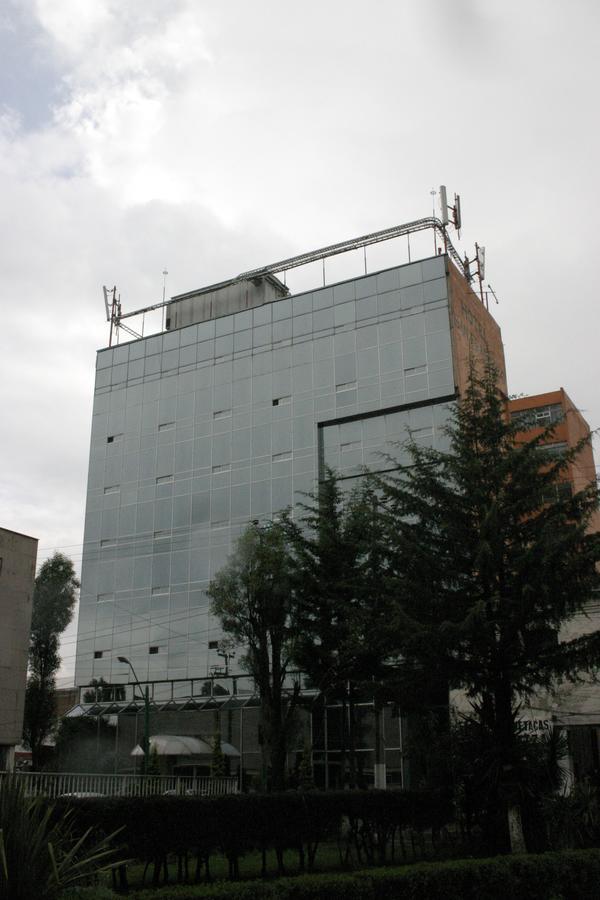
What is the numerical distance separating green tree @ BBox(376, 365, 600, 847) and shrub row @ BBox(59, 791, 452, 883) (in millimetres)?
2347

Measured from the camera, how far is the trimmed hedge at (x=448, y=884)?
891 centimetres

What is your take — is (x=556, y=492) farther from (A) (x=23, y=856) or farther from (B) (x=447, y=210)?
(B) (x=447, y=210)

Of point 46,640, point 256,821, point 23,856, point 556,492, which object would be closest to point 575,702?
point 556,492

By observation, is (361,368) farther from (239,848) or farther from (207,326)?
(239,848)

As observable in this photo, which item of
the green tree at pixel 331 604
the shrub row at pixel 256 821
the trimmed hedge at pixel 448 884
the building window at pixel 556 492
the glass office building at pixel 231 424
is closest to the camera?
the trimmed hedge at pixel 448 884

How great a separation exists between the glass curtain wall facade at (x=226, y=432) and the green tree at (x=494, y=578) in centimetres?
2242

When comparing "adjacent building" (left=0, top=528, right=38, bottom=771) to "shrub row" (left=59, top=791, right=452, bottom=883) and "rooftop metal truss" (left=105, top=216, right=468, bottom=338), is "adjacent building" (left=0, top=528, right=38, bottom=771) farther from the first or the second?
"rooftop metal truss" (left=105, top=216, right=468, bottom=338)

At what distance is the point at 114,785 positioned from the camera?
21.4m

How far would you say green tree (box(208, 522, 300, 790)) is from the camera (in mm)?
Answer: 31281

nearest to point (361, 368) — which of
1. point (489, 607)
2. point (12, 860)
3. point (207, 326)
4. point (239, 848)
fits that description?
point (207, 326)

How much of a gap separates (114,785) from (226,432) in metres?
31.7

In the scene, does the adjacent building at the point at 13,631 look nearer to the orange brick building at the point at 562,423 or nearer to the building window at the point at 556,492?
the building window at the point at 556,492

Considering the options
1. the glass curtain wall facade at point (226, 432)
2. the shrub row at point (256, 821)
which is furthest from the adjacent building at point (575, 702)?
the glass curtain wall facade at point (226, 432)

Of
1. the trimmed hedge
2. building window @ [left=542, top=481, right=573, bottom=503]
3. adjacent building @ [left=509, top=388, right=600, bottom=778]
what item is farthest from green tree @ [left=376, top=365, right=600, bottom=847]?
the trimmed hedge
